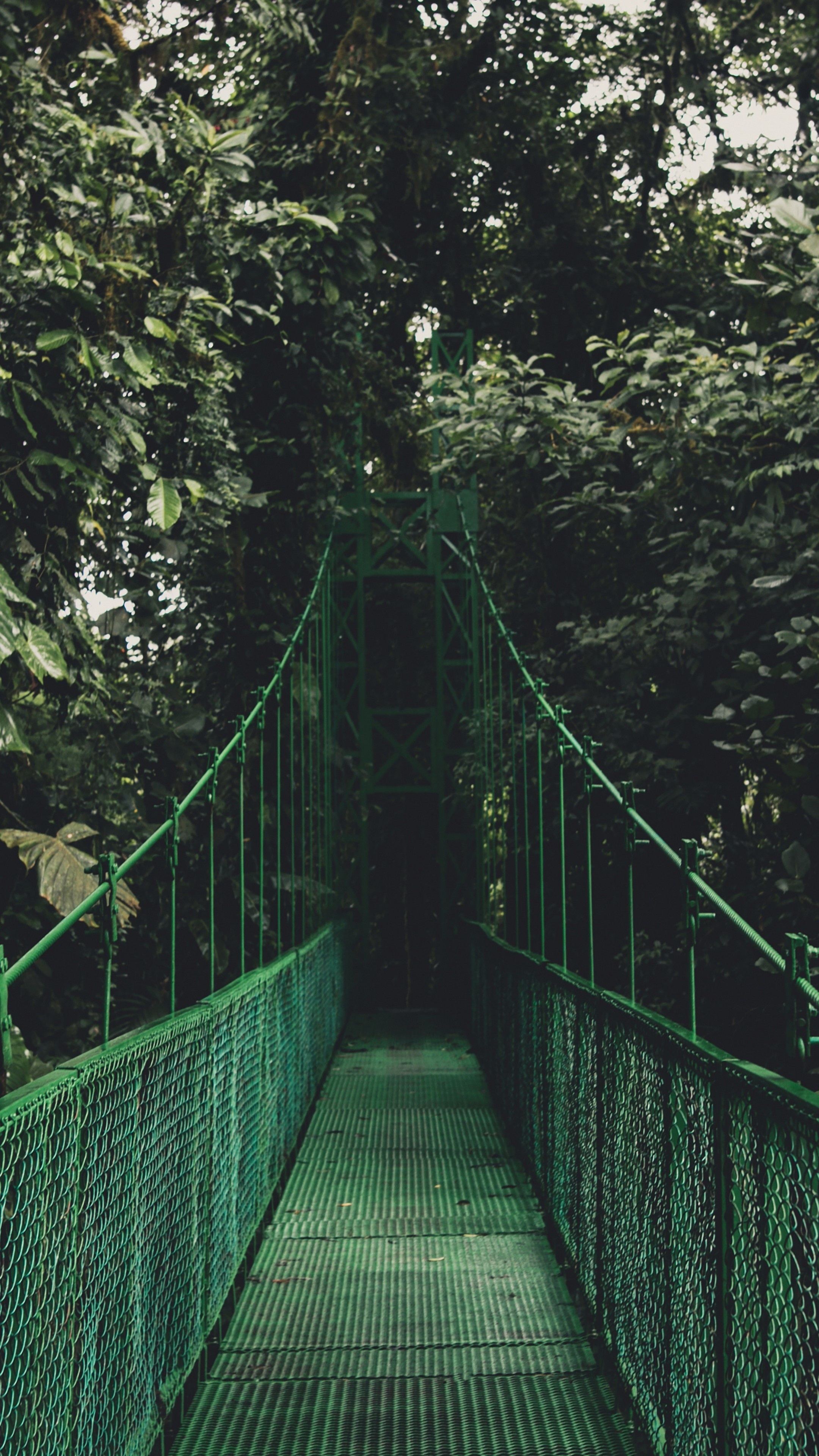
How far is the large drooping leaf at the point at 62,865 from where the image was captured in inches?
152

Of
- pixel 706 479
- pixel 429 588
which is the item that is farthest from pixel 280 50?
pixel 429 588

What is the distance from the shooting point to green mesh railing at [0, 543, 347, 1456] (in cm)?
147

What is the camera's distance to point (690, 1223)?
6.49 ft

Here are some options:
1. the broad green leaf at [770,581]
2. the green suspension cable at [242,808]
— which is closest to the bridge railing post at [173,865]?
the green suspension cable at [242,808]

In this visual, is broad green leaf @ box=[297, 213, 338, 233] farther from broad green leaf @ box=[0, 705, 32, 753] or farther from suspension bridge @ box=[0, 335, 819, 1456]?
broad green leaf @ box=[0, 705, 32, 753]

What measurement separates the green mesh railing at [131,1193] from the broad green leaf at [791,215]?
7.03 feet

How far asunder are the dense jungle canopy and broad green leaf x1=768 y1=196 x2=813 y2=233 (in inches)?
0.5

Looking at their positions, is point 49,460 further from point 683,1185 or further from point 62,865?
point 683,1185

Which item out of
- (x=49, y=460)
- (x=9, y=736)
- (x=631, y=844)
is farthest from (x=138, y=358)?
(x=631, y=844)

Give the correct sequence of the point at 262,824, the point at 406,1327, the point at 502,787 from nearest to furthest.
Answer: the point at 406,1327, the point at 262,824, the point at 502,787

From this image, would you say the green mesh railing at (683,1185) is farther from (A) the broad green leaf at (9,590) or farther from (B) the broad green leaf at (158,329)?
(B) the broad green leaf at (158,329)

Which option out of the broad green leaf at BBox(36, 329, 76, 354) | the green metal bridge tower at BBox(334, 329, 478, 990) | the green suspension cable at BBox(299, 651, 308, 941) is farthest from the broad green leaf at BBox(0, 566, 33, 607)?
the green metal bridge tower at BBox(334, 329, 478, 990)

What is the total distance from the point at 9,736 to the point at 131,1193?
5.72ft

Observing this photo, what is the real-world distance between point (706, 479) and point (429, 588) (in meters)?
6.42
